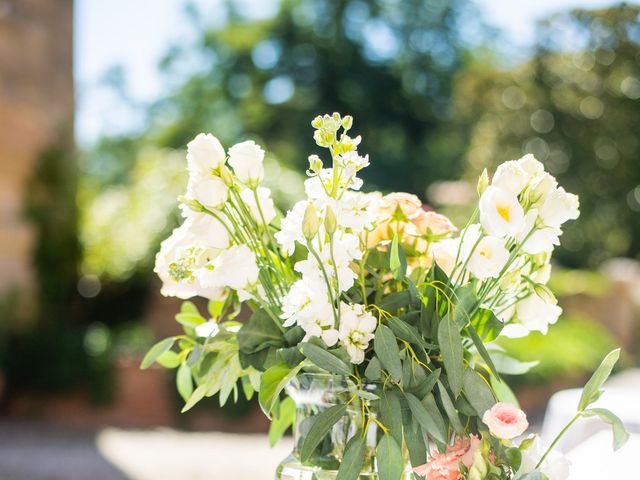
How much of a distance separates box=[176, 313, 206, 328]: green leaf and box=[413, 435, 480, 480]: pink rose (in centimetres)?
47

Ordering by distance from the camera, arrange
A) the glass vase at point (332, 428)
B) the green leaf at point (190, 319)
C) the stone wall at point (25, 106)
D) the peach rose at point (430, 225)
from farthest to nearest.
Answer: the stone wall at point (25, 106), the green leaf at point (190, 319), the peach rose at point (430, 225), the glass vase at point (332, 428)

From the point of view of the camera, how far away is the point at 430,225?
129 centimetres

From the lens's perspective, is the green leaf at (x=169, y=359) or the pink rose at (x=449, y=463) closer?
the pink rose at (x=449, y=463)

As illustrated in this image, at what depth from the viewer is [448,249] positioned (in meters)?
1.25

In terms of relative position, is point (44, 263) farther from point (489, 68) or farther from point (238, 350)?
point (489, 68)

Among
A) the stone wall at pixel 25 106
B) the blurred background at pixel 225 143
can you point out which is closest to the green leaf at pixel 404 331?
the blurred background at pixel 225 143

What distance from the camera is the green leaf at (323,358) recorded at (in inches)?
43.4

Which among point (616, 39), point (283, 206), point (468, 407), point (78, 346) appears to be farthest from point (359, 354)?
point (616, 39)

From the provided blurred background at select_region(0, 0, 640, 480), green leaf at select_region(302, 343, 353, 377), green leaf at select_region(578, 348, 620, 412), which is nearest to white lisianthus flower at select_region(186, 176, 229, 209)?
green leaf at select_region(302, 343, 353, 377)

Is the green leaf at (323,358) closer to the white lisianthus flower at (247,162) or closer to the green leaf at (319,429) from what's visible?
the green leaf at (319,429)

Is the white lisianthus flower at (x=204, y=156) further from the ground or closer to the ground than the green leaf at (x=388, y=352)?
further from the ground

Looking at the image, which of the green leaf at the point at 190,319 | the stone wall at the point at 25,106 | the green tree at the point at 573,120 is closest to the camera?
the green leaf at the point at 190,319

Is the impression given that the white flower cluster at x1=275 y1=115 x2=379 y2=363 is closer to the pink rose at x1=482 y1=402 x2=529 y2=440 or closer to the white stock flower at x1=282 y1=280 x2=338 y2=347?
the white stock flower at x1=282 y1=280 x2=338 y2=347

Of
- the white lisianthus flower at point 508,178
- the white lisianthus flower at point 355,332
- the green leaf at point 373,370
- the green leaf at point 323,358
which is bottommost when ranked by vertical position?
the green leaf at point 373,370
